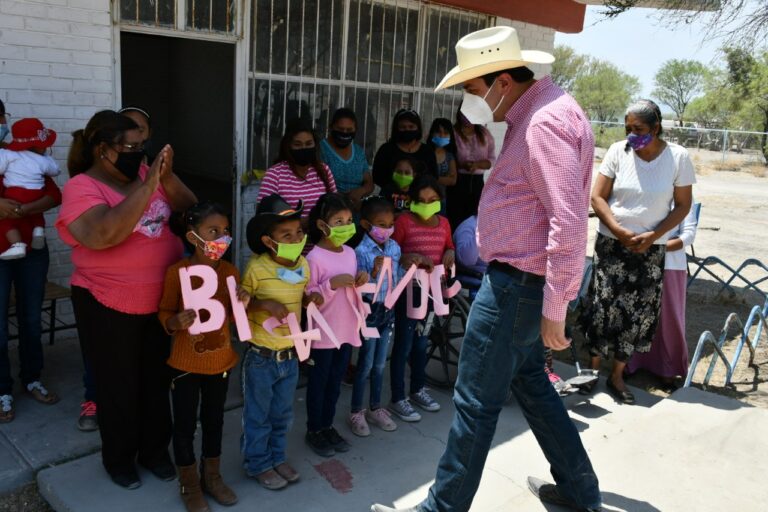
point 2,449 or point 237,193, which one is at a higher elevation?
point 237,193

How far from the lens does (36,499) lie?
3238mm

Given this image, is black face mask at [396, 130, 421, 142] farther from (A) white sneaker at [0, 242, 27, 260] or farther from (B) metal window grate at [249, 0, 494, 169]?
(A) white sneaker at [0, 242, 27, 260]

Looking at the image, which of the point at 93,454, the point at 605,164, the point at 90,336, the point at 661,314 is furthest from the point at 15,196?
the point at 661,314

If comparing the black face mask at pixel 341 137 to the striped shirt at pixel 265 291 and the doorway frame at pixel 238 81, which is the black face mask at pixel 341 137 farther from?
the striped shirt at pixel 265 291

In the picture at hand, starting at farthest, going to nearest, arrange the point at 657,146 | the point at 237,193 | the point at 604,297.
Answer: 1. the point at 237,193
2. the point at 604,297
3. the point at 657,146

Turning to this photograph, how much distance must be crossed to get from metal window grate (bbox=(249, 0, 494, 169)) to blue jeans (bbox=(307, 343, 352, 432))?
2.60 metres

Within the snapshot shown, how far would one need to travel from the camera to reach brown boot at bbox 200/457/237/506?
3.13 m

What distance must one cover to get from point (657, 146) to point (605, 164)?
0.36 meters

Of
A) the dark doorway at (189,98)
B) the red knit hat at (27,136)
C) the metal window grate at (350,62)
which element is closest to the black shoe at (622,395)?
the metal window grate at (350,62)

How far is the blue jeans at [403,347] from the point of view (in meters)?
4.09

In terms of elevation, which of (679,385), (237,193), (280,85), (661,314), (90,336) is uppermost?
(280,85)

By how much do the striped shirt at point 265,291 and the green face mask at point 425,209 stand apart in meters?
1.12

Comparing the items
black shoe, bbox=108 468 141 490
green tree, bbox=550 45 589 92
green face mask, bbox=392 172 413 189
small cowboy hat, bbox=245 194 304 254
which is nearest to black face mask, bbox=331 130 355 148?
green face mask, bbox=392 172 413 189

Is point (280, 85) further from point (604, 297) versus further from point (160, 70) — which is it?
point (160, 70)
